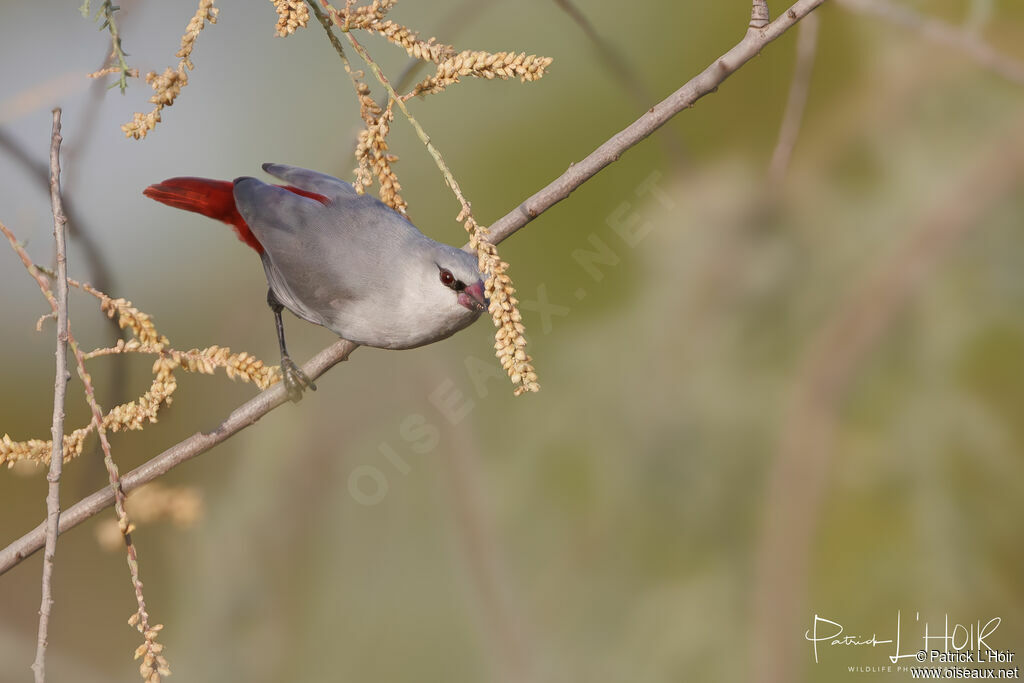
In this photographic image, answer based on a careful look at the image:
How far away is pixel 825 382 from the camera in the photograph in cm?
113

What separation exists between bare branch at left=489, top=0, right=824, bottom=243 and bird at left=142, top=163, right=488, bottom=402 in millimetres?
52

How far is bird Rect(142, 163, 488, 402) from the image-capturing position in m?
0.56

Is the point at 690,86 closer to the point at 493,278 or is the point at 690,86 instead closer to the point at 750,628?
the point at 493,278

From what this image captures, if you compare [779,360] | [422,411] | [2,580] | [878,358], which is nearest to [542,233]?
[422,411]

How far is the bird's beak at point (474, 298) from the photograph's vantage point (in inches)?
21.6

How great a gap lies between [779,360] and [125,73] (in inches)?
38.1

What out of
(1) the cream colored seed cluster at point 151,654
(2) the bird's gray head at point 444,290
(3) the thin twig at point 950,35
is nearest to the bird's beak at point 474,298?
(2) the bird's gray head at point 444,290

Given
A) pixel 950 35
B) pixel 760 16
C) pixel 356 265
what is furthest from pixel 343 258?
pixel 950 35

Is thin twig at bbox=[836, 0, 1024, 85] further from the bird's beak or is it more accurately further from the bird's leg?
the bird's leg

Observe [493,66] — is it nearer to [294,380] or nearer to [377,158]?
[377,158]

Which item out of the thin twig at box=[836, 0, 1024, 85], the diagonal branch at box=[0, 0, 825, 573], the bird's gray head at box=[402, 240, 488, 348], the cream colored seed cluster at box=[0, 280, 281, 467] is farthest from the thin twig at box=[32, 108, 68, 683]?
the thin twig at box=[836, 0, 1024, 85]

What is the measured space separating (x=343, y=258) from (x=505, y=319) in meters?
0.25

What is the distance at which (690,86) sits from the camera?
0.51 m

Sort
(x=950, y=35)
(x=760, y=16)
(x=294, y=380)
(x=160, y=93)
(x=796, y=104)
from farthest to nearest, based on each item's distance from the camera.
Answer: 1. (x=796, y=104)
2. (x=950, y=35)
3. (x=294, y=380)
4. (x=760, y=16)
5. (x=160, y=93)
